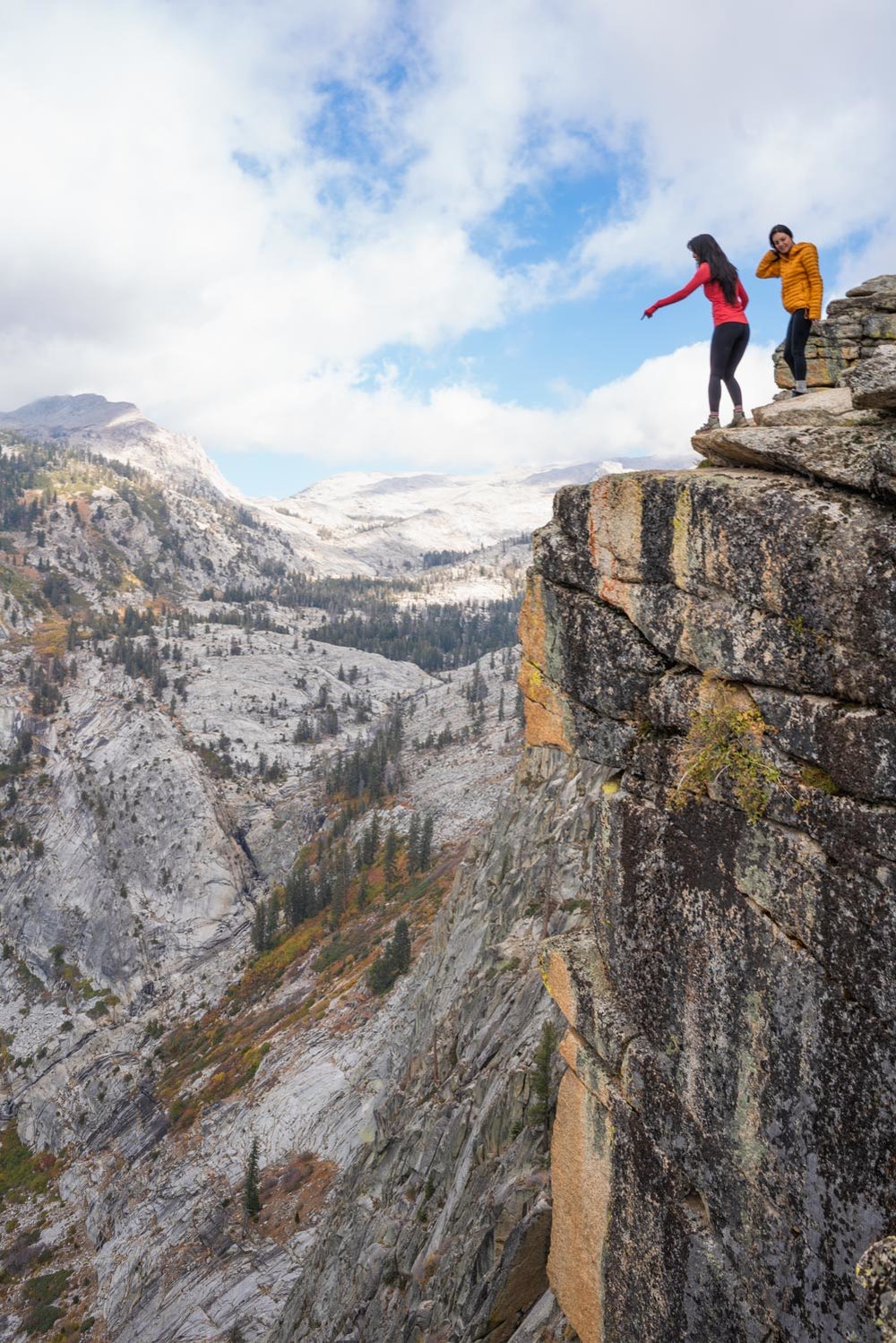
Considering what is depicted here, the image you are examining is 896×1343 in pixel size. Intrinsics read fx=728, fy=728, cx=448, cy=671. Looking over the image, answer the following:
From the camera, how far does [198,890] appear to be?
439 feet

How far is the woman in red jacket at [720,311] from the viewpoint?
1155cm

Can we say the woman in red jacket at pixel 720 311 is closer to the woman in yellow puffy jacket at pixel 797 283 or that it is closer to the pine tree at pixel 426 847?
the woman in yellow puffy jacket at pixel 797 283

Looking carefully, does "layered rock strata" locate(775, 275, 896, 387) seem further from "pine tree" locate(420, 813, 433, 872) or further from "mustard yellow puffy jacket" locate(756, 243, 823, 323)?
"pine tree" locate(420, 813, 433, 872)

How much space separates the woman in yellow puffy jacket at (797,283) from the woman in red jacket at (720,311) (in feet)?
2.64

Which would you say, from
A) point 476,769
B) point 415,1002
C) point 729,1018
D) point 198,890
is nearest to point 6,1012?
point 198,890

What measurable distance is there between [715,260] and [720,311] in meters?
0.80

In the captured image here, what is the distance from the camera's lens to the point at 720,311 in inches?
473

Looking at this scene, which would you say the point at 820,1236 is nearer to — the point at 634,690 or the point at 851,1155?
the point at 851,1155

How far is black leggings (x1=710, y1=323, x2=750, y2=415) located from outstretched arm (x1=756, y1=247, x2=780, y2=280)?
3.72ft

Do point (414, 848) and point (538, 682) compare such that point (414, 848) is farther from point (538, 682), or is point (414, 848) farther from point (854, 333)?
point (854, 333)

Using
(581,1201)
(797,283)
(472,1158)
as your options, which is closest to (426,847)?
(472,1158)

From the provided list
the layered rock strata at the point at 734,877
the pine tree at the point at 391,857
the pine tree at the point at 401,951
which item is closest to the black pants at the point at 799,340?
the layered rock strata at the point at 734,877

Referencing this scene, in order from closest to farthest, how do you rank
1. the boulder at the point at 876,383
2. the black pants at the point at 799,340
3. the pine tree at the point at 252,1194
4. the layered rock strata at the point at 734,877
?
the layered rock strata at the point at 734,877
the boulder at the point at 876,383
the black pants at the point at 799,340
the pine tree at the point at 252,1194

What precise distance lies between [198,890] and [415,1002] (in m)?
96.0
